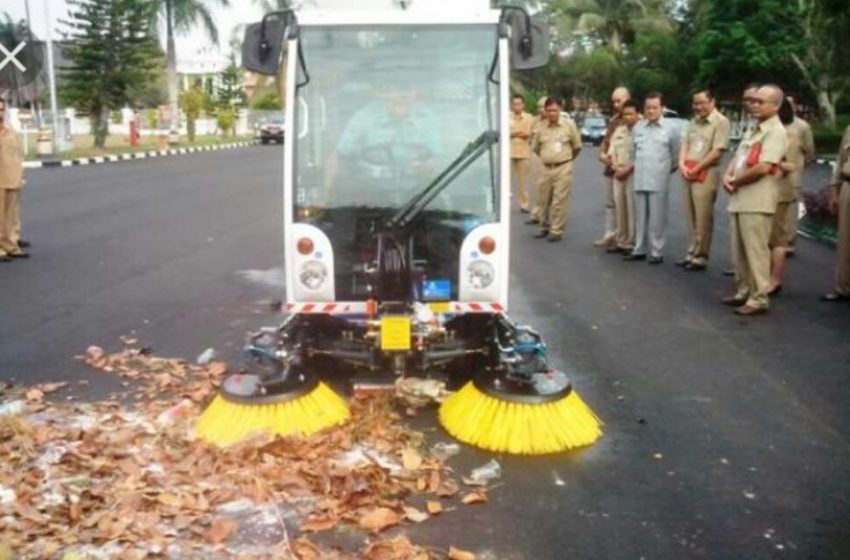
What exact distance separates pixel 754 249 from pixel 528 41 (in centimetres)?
367

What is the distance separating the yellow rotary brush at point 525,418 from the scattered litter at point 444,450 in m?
0.10

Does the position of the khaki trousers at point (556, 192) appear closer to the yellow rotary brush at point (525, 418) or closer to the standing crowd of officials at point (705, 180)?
the standing crowd of officials at point (705, 180)

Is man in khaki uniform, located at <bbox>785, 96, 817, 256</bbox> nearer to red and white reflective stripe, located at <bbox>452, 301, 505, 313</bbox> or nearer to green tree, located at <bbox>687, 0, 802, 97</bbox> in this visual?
red and white reflective stripe, located at <bbox>452, 301, 505, 313</bbox>

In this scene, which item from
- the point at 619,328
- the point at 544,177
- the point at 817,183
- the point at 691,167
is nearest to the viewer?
the point at 619,328

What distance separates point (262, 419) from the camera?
192 inches

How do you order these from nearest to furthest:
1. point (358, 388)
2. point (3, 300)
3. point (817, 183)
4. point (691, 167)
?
point (358, 388) < point (3, 300) < point (691, 167) < point (817, 183)

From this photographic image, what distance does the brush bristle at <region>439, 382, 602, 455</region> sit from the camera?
16.0 feet

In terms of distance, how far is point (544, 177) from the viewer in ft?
41.4

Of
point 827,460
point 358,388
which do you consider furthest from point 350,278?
point 827,460

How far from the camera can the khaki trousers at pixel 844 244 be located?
8516 mm

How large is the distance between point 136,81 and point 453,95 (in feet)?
130

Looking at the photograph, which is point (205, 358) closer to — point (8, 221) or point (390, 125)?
point (390, 125)

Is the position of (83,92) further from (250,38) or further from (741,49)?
(250,38)

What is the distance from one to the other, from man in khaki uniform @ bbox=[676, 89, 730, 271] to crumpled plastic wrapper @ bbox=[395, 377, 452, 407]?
17.8 ft
